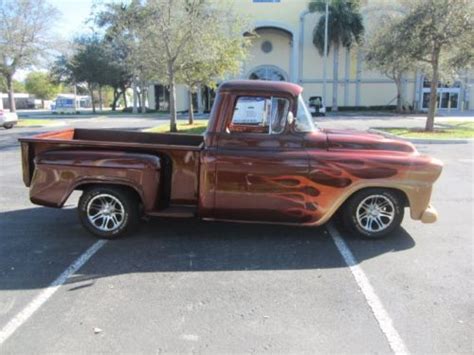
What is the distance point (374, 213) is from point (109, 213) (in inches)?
128

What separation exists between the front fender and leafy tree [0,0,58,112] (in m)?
23.5

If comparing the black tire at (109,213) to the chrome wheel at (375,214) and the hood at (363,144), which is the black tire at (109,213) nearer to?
the hood at (363,144)

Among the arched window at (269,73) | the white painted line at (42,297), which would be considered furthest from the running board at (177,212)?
the arched window at (269,73)

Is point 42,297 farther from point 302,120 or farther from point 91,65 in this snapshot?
point 91,65

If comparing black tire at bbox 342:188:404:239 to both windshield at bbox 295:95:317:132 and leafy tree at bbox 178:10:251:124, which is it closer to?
windshield at bbox 295:95:317:132

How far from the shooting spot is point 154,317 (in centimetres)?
373

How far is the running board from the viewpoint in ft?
17.7

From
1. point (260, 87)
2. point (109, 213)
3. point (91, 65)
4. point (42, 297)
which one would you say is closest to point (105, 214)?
point (109, 213)

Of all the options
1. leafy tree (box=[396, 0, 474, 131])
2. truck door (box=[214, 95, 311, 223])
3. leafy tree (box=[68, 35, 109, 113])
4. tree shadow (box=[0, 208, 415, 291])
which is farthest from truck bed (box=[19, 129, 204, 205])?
leafy tree (box=[68, 35, 109, 113])

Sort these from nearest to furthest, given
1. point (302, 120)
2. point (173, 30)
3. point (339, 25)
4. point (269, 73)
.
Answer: point (302, 120) < point (173, 30) < point (339, 25) < point (269, 73)

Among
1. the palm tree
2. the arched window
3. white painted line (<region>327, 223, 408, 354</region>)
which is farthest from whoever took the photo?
the arched window

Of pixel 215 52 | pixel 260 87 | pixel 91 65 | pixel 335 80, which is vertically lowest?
pixel 260 87

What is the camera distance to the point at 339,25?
4381 cm

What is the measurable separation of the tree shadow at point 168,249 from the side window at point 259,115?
4.51 feet
